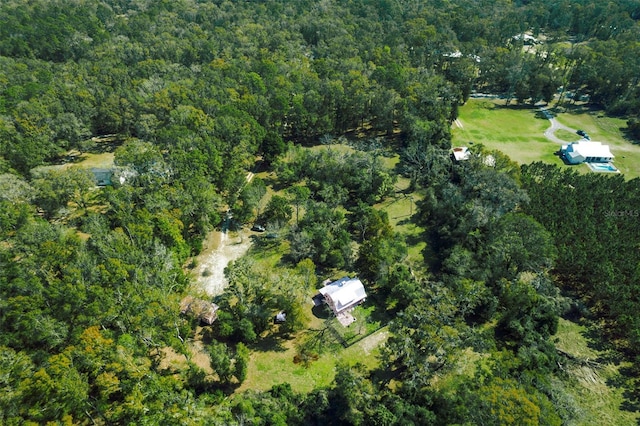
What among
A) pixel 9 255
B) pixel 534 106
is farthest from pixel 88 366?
pixel 534 106

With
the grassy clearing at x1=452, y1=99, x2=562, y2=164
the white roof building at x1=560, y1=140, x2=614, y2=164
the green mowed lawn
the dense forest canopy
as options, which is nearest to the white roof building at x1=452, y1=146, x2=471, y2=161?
the dense forest canopy

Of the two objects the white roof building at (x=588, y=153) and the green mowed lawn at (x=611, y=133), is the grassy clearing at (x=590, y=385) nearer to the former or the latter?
the white roof building at (x=588, y=153)

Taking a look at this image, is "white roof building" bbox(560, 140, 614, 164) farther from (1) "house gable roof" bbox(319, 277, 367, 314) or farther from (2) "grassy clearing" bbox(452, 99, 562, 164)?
(1) "house gable roof" bbox(319, 277, 367, 314)

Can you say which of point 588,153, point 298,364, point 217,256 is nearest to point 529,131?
point 588,153

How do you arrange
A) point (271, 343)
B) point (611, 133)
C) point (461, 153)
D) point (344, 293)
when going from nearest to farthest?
point (271, 343) → point (344, 293) → point (461, 153) → point (611, 133)

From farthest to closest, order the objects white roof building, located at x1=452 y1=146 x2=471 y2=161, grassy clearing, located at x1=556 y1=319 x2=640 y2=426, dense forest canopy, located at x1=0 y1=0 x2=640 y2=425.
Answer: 1. white roof building, located at x1=452 y1=146 x2=471 y2=161
2. grassy clearing, located at x1=556 y1=319 x2=640 y2=426
3. dense forest canopy, located at x1=0 y1=0 x2=640 y2=425

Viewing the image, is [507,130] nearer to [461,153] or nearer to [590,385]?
[461,153]
